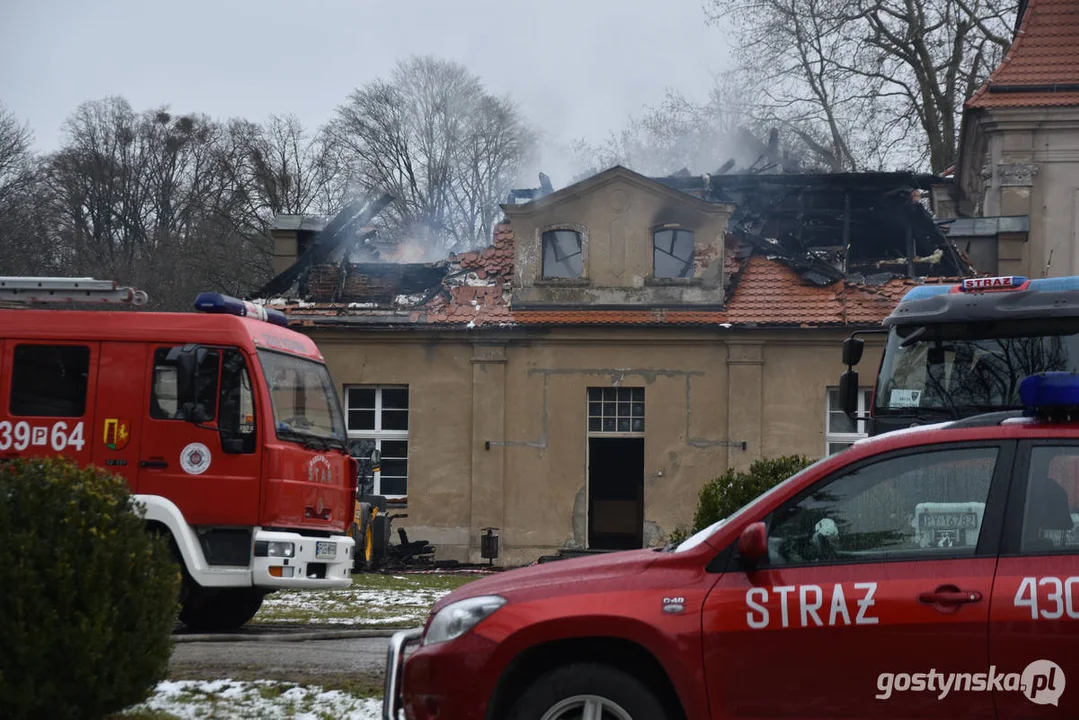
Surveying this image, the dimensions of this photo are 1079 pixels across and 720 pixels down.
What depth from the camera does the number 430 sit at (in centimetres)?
532

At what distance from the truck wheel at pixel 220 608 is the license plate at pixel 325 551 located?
80cm

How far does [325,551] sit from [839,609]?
7.79 metres

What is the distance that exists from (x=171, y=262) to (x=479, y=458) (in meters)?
23.2

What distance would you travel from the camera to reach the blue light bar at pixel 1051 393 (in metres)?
5.67

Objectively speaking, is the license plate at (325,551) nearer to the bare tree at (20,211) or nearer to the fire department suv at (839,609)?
the fire department suv at (839,609)

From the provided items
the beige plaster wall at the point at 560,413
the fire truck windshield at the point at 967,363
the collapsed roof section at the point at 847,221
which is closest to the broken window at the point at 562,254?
the beige plaster wall at the point at 560,413

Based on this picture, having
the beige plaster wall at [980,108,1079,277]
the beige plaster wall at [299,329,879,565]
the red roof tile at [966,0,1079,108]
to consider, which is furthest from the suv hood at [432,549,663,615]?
the red roof tile at [966,0,1079,108]

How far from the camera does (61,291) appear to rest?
42.0 feet

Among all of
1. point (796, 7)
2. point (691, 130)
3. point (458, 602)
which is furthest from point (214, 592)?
point (691, 130)

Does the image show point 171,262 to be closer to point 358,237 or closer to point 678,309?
point 358,237

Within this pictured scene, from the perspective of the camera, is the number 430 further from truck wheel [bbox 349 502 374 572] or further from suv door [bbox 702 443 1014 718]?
truck wheel [bbox 349 502 374 572]

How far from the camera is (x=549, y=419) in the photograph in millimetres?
25531

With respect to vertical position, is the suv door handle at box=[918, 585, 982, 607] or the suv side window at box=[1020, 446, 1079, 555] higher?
the suv side window at box=[1020, 446, 1079, 555]

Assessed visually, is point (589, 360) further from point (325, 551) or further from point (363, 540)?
point (325, 551)
